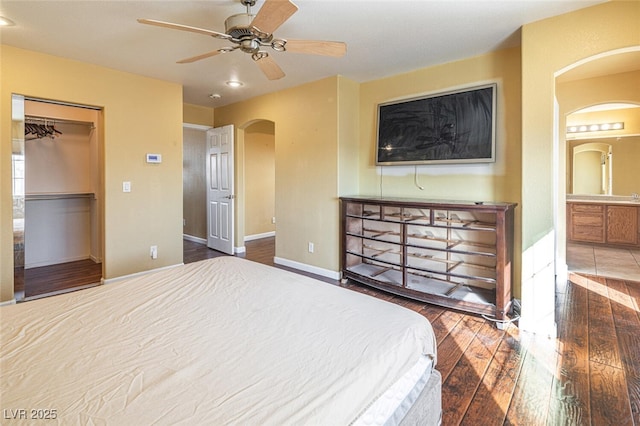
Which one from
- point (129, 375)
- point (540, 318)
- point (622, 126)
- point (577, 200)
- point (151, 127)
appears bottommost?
point (540, 318)

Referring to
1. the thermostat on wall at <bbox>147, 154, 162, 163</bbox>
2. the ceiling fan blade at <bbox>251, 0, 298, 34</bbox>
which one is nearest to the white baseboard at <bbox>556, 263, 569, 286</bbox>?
the ceiling fan blade at <bbox>251, 0, 298, 34</bbox>

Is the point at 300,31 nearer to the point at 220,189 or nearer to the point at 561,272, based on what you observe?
the point at 220,189

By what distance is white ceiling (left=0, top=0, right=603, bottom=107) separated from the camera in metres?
2.39

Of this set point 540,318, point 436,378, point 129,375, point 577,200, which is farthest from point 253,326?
point 577,200

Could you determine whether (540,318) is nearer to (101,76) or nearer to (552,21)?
(552,21)

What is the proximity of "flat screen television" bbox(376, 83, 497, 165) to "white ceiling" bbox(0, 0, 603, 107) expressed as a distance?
407 millimetres

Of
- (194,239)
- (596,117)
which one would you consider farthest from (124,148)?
(596,117)

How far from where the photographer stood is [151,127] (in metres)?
4.12

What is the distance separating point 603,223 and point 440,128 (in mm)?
4553

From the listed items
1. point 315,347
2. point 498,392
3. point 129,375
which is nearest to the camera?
point 129,375

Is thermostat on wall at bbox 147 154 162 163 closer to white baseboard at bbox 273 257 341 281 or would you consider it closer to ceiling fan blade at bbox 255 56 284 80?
white baseboard at bbox 273 257 341 281

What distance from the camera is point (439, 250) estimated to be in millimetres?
3078

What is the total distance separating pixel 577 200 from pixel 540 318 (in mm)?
4680

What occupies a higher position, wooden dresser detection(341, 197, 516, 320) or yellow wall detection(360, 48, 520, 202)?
yellow wall detection(360, 48, 520, 202)
